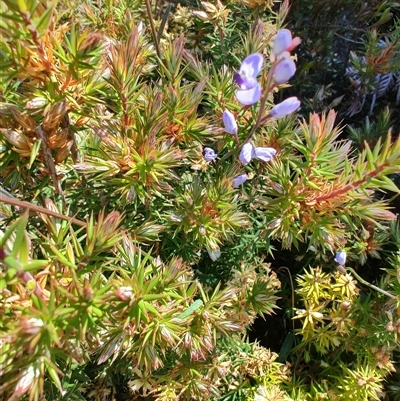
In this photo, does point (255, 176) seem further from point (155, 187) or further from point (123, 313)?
point (123, 313)

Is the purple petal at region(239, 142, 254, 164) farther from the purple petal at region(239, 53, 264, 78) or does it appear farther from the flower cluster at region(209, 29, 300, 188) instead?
the purple petal at region(239, 53, 264, 78)

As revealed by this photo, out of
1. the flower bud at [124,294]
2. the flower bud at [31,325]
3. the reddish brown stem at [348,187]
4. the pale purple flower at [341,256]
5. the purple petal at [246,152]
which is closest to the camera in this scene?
the flower bud at [31,325]

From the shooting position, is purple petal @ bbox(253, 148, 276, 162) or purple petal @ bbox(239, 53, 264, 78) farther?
purple petal @ bbox(253, 148, 276, 162)

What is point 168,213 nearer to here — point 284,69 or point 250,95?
point 250,95

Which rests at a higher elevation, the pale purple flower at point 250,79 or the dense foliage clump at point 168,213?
the pale purple flower at point 250,79

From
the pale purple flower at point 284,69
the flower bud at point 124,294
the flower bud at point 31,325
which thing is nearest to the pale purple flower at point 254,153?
the pale purple flower at point 284,69

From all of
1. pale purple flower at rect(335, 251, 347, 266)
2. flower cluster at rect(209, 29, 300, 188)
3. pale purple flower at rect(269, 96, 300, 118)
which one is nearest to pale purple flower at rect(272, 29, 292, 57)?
flower cluster at rect(209, 29, 300, 188)

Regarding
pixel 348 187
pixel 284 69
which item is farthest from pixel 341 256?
pixel 284 69

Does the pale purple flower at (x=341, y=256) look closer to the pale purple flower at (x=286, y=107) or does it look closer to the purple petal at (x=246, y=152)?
the purple petal at (x=246, y=152)

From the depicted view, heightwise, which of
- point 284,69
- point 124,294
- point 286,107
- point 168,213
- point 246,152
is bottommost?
point 168,213
